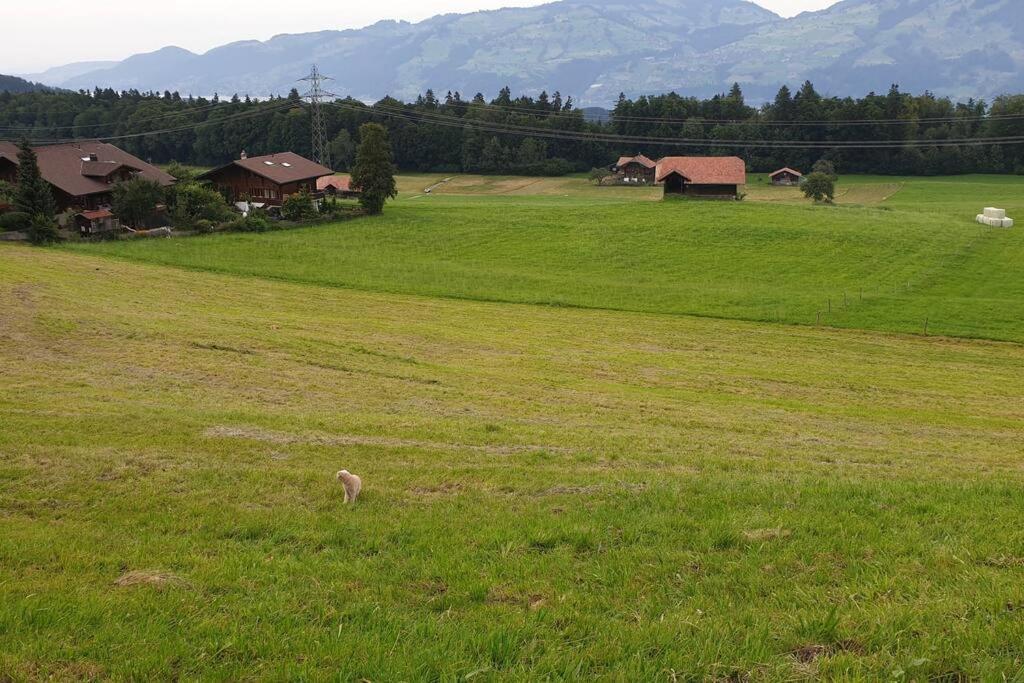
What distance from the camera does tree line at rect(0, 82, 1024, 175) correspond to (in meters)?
123

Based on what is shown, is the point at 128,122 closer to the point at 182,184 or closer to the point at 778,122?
the point at 182,184

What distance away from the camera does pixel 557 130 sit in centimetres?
14012

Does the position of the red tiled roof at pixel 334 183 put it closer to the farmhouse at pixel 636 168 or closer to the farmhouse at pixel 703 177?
the farmhouse at pixel 703 177

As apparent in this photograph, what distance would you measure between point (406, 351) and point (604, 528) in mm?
20223

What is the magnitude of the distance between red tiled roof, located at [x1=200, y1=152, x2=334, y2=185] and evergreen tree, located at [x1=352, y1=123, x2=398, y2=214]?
12.0 metres

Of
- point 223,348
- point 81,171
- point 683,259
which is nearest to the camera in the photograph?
point 223,348

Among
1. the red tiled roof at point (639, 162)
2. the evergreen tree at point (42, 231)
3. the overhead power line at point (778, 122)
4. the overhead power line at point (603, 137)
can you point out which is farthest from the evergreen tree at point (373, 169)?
the overhead power line at point (778, 122)

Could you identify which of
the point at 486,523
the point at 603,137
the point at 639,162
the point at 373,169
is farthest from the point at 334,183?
the point at 486,523

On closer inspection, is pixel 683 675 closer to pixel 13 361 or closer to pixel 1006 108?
pixel 13 361

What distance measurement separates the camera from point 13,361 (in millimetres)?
22516

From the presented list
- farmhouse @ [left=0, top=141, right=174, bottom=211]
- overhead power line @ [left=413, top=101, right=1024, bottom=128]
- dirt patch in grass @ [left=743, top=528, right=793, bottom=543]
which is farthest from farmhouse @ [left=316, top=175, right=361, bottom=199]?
dirt patch in grass @ [left=743, top=528, right=793, bottom=543]

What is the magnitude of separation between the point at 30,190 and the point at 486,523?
5900 cm

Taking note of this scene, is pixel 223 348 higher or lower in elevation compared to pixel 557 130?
lower

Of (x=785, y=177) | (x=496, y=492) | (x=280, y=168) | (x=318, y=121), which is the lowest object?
(x=496, y=492)
